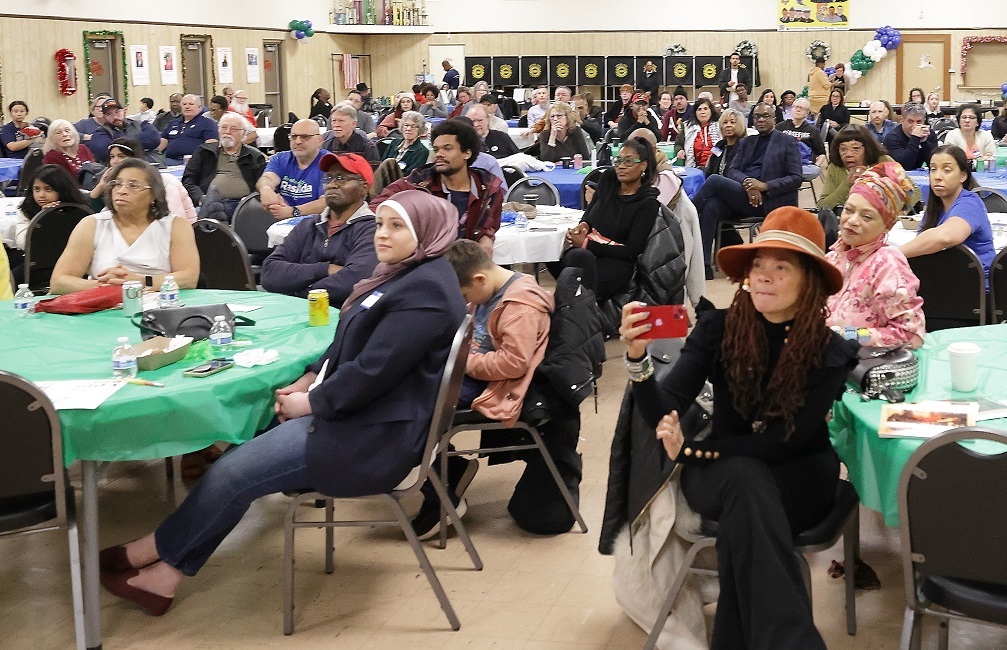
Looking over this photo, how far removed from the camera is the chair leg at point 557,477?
4008 millimetres

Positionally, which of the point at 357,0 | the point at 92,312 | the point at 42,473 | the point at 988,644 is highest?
the point at 357,0

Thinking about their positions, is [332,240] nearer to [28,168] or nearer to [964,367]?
[964,367]

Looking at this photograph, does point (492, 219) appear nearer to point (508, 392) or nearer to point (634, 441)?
point (508, 392)

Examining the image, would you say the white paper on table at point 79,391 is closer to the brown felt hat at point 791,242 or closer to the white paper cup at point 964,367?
the brown felt hat at point 791,242

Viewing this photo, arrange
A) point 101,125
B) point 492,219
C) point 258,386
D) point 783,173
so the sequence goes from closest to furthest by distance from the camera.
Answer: point 258,386 → point 492,219 → point 783,173 → point 101,125

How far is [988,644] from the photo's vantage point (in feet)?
10.6

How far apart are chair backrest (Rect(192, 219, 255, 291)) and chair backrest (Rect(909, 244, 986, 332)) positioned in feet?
9.91

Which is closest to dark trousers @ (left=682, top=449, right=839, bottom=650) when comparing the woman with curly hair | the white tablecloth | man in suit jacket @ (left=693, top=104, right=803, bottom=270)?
the woman with curly hair

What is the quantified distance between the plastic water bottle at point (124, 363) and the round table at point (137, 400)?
0.16ft

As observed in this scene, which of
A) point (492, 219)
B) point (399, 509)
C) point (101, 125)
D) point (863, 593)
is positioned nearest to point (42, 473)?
point (399, 509)

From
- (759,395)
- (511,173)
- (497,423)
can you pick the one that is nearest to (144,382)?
(497,423)

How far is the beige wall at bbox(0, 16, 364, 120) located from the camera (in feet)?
49.7

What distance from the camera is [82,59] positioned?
1652 centimetres

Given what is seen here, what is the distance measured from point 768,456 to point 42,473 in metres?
1.89
